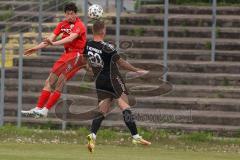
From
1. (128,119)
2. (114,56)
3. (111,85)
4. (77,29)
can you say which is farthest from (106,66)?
(77,29)

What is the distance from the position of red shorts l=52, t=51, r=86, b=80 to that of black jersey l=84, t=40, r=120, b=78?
8.00ft

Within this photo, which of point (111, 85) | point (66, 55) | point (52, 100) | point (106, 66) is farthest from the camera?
point (66, 55)

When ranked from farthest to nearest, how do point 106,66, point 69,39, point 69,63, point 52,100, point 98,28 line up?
point 69,63 → point 52,100 → point 69,39 → point 106,66 → point 98,28

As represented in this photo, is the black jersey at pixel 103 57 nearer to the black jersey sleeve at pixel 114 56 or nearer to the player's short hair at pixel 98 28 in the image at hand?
the black jersey sleeve at pixel 114 56

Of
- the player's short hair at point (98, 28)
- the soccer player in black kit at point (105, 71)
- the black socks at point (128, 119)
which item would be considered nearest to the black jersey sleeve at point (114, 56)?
the soccer player in black kit at point (105, 71)

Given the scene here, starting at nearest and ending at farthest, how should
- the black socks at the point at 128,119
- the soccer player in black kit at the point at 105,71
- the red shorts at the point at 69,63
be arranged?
the soccer player in black kit at the point at 105,71 → the black socks at the point at 128,119 → the red shorts at the point at 69,63

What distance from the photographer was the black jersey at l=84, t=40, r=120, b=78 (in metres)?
17.1

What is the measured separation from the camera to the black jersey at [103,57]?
17125mm

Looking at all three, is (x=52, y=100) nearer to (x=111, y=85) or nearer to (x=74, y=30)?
(x=74, y=30)

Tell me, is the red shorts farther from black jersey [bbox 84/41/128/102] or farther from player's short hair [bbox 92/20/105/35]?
player's short hair [bbox 92/20/105/35]

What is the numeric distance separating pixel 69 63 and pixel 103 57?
9.62 ft

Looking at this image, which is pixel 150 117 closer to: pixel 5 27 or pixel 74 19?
pixel 74 19

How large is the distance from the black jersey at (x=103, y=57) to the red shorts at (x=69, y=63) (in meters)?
2.44

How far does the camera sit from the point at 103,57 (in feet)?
56.3
